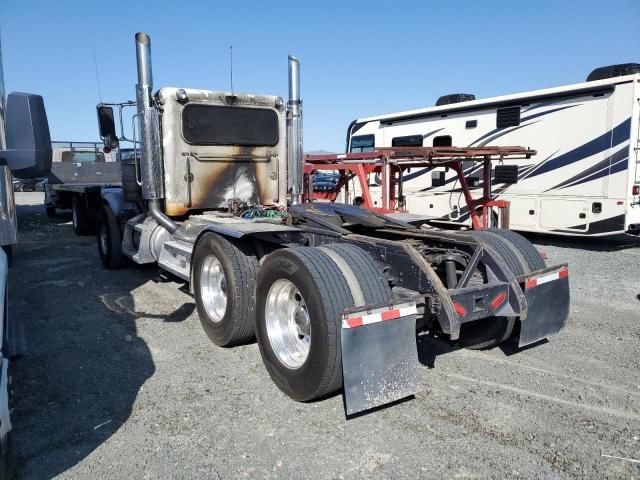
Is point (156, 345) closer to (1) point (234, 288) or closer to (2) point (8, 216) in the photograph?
(1) point (234, 288)

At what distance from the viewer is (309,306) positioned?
10.8 feet

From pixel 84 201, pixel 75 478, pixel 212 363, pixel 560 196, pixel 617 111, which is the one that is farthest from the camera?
pixel 84 201

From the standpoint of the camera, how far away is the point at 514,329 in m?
4.15

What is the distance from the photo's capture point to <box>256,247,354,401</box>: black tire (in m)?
3.12

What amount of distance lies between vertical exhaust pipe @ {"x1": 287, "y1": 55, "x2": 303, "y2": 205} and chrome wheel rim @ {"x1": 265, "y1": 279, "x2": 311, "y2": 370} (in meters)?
3.19

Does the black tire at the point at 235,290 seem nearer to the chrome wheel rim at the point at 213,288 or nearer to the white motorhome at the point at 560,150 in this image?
the chrome wheel rim at the point at 213,288

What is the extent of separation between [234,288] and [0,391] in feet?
7.16

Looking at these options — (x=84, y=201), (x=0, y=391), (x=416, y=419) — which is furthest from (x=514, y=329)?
(x=84, y=201)

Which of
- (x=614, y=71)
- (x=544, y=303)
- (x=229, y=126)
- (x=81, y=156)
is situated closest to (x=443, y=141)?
(x=614, y=71)

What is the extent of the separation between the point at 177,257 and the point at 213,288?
3.47ft

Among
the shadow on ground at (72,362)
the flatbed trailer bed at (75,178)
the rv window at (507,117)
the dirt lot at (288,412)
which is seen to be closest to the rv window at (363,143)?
the rv window at (507,117)

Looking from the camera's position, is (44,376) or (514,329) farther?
(514,329)

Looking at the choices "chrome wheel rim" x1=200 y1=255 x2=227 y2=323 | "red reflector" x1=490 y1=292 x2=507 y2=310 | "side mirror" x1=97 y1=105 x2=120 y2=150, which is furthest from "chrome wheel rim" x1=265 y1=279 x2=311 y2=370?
"side mirror" x1=97 y1=105 x2=120 y2=150

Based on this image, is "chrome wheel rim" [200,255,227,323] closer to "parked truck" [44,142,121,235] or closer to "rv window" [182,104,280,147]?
"rv window" [182,104,280,147]
